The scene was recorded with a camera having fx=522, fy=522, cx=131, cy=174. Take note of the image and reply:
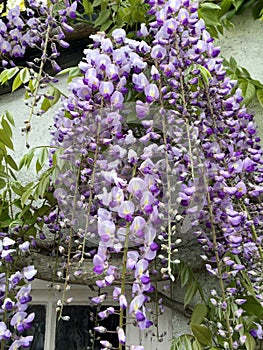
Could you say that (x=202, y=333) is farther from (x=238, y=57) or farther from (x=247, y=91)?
(x=238, y=57)

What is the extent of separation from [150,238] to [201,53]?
1.77 feet

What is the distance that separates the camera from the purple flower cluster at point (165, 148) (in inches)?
43.3

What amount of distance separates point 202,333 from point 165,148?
43cm

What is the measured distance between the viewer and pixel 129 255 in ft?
3.27

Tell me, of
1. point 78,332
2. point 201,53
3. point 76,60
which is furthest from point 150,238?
point 76,60

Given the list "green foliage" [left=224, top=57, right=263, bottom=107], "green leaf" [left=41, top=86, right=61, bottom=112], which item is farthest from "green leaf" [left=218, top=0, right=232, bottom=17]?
"green leaf" [left=41, top=86, right=61, bottom=112]

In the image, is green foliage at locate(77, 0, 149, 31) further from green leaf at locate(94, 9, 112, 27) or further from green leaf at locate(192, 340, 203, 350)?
green leaf at locate(192, 340, 203, 350)

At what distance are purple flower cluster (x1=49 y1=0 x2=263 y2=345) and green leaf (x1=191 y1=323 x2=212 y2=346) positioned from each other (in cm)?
7

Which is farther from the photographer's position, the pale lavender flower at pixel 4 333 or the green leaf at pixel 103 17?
the green leaf at pixel 103 17

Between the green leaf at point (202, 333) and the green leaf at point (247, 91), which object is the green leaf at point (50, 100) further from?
the green leaf at point (202, 333)

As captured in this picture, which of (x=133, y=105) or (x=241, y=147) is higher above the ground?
(x=133, y=105)

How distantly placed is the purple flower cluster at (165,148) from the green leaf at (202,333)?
2.8 inches

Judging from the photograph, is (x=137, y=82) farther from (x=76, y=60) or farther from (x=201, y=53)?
(x=76, y=60)

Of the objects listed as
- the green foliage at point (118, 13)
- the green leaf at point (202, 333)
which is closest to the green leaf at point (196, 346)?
the green leaf at point (202, 333)
